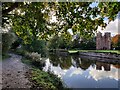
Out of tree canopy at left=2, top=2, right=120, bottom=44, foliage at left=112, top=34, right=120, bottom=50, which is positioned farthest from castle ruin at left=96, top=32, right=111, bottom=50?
tree canopy at left=2, top=2, right=120, bottom=44

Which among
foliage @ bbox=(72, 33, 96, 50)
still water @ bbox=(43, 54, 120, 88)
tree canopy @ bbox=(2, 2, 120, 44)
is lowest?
still water @ bbox=(43, 54, 120, 88)

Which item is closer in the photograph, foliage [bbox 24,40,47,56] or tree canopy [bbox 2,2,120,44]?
tree canopy [bbox 2,2,120,44]

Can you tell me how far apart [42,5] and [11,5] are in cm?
89

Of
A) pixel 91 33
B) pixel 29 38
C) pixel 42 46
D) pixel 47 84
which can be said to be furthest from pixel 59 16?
pixel 42 46

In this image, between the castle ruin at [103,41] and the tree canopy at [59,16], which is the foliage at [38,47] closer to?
the tree canopy at [59,16]

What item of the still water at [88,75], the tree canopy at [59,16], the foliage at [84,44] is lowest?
the still water at [88,75]

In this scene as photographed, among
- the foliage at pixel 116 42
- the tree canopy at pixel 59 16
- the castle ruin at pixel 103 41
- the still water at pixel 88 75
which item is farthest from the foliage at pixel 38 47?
the castle ruin at pixel 103 41

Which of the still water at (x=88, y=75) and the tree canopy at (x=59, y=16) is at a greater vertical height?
the tree canopy at (x=59, y=16)

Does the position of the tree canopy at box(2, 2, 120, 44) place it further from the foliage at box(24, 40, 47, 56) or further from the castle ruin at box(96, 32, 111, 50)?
the castle ruin at box(96, 32, 111, 50)

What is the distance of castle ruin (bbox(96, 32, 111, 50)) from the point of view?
190 feet

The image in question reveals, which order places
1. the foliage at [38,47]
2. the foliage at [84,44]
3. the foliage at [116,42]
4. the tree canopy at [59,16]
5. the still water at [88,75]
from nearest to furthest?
the tree canopy at [59,16], the still water at [88,75], the foliage at [38,47], the foliage at [116,42], the foliage at [84,44]

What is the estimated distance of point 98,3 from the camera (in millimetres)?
5773

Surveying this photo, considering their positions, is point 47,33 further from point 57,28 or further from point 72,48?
point 72,48

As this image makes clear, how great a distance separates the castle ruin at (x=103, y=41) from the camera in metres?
58.0
